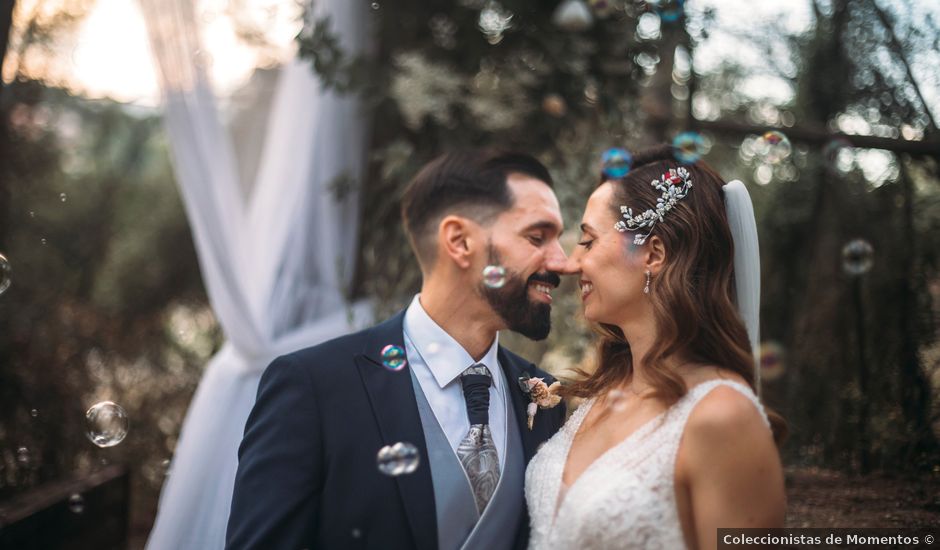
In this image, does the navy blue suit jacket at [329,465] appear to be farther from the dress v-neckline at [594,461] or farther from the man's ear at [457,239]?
the man's ear at [457,239]

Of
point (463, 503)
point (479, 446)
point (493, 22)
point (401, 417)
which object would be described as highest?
point (493, 22)

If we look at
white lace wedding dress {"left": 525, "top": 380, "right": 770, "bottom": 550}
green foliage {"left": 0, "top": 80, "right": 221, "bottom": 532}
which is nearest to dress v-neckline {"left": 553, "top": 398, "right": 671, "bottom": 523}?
white lace wedding dress {"left": 525, "top": 380, "right": 770, "bottom": 550}

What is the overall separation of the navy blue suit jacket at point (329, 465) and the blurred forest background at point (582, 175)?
1.34m

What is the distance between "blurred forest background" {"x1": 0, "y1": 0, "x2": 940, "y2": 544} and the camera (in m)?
3.06

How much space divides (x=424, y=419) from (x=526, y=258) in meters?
0.69

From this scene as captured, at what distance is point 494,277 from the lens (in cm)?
254

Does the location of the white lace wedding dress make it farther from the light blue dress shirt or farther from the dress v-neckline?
the light blue dress shirt

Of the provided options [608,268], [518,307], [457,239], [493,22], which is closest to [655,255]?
[608,268]

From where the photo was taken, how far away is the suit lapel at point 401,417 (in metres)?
2.08

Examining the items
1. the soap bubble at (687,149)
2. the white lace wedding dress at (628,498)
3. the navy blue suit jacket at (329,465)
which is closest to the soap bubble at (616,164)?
the soap bubble at (687,149)

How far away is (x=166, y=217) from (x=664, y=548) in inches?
206

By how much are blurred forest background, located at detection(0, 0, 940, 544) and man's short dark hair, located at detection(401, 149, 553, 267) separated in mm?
561

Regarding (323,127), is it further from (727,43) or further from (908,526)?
(908,526)

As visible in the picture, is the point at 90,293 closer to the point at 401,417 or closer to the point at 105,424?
the point at 105,424
